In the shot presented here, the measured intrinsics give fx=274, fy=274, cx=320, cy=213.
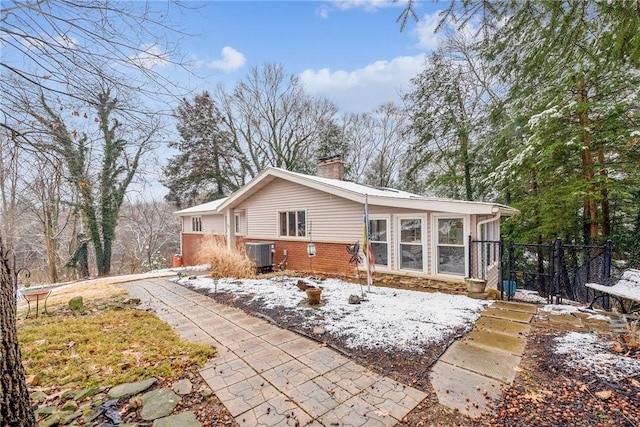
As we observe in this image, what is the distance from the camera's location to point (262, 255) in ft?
32.9

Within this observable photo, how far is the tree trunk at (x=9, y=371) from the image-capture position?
78.8 inches

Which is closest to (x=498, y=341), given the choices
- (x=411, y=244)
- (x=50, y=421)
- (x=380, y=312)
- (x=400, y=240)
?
(x=380, y=312)

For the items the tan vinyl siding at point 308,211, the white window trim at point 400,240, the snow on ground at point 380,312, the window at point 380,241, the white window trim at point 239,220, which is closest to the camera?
the snow on ground at point 380,312

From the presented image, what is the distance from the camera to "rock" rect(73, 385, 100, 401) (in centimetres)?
273

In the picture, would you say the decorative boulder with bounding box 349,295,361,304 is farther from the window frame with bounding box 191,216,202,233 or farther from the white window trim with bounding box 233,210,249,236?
the window frame with bounding box 191,216,202,233

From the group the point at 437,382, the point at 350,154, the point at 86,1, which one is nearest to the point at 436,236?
the point at 437,382

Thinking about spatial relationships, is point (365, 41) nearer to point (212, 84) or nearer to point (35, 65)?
point (212, 84)

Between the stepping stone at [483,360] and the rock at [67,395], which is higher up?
the rock at [67,395]

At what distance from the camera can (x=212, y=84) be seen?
10.1 ft

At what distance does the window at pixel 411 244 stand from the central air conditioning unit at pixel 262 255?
4.89m

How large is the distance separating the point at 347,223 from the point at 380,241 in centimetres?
113

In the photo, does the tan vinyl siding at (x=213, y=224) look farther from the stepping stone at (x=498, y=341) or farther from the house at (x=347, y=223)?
the stepping stone at (x=498, y=341)

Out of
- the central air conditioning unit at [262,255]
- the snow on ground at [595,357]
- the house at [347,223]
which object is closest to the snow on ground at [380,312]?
the house at [347,223]

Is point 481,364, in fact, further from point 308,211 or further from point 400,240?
point 308,211
